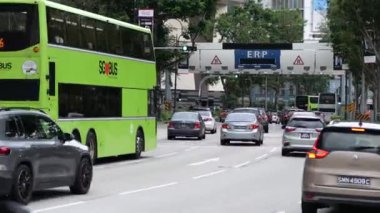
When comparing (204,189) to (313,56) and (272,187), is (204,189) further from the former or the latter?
(313,56)

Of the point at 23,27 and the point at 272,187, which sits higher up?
the point at 23,27

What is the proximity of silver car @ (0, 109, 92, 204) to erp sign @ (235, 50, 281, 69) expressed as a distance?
Result: 58326 millimetres

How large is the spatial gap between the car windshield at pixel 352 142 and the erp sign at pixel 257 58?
6120 cm

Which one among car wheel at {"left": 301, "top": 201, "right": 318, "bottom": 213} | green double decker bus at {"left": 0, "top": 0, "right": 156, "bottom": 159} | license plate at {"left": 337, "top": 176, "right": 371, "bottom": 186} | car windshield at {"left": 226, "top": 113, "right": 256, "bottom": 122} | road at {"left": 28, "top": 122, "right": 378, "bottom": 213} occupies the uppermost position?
green double decker bus at {"left": 0, "top": 0, "right": 156, "bottom": 159}

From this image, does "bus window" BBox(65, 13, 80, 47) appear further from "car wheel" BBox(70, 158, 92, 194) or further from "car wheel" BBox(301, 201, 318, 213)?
"car wheel" BBox(301, 201, 318, 213)

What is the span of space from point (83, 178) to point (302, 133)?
14.7m

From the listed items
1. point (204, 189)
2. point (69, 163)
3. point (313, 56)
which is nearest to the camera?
point (69, 163)

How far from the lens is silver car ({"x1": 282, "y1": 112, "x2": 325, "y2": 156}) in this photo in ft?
90.7

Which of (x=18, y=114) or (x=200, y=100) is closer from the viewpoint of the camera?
(x=18, y=114)

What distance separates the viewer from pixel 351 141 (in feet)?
35.9

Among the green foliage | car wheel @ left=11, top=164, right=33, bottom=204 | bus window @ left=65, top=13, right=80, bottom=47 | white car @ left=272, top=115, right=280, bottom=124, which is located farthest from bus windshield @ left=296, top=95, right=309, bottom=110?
car wheel @ left=11, top=164, right=33, bottom=204

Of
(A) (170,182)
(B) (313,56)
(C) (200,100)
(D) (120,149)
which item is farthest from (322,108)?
(A) (170,182)

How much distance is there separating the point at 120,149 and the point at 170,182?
6.47 meters

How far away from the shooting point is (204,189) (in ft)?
52.7
